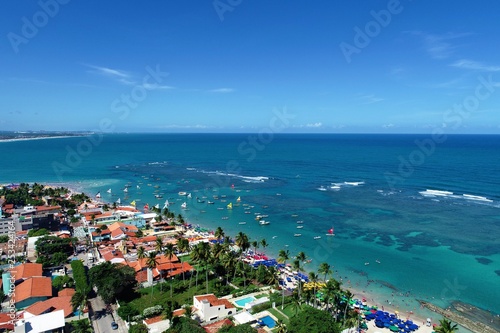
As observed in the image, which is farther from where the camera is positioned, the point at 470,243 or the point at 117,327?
the point at 470,243

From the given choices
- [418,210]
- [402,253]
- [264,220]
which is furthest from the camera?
[418,210]

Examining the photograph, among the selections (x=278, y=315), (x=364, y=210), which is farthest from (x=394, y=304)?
(x=364, y=210)

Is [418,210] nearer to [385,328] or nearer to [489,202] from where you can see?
[489,202]

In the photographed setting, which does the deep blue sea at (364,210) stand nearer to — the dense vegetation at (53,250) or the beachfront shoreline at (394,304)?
the beachfront shoreline at (394,304)

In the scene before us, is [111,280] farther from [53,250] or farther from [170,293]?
[53,250]

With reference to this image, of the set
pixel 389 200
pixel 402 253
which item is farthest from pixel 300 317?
pixel 389 200
